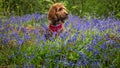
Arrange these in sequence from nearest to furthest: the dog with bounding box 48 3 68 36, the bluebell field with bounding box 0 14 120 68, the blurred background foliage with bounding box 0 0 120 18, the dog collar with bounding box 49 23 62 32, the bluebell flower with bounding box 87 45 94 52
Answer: the bluebell field with bounding box 0 14 120 68 < the bluebell flower with bounding box 87 45 94 52 < the dog collar with bounding box 49 23 62 32 < the dog with bounding box 48 3 68 36 < the blurred background foliage with bounding box 0 0 120 18

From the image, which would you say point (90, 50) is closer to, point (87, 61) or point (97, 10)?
point (87, 61)

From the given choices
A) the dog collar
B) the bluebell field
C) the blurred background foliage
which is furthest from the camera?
the blurred background foliage

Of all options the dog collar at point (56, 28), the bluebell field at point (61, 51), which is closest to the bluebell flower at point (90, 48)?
the bluebell field at point (61, 51)

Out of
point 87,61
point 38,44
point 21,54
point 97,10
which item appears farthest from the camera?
point 97,10

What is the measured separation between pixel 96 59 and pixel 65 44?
710 mm

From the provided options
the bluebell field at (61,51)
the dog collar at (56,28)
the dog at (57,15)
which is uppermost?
the dog at (57,15)

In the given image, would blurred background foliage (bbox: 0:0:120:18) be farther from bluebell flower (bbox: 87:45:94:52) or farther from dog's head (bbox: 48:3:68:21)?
bluebell flower (bbox: 87:45:94:52)

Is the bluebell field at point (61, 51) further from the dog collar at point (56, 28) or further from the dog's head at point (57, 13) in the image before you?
the dog's head at point (57, 13)

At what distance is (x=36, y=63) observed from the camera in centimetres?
473

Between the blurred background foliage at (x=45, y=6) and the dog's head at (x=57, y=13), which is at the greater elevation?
the dog's head at (x=57, y=13)

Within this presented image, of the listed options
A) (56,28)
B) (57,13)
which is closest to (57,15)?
(57,13)

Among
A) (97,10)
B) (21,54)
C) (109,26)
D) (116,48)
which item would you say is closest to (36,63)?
(21,54)

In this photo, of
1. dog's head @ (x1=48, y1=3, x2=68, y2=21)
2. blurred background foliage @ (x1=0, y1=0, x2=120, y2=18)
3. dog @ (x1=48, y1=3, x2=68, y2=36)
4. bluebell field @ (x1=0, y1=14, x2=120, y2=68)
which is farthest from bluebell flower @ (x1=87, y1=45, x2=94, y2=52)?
blurred background foliage @ (x1=0, y1=0, x2=120, y2=18)

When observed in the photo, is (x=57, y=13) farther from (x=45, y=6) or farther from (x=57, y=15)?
(x=45, y=6)
